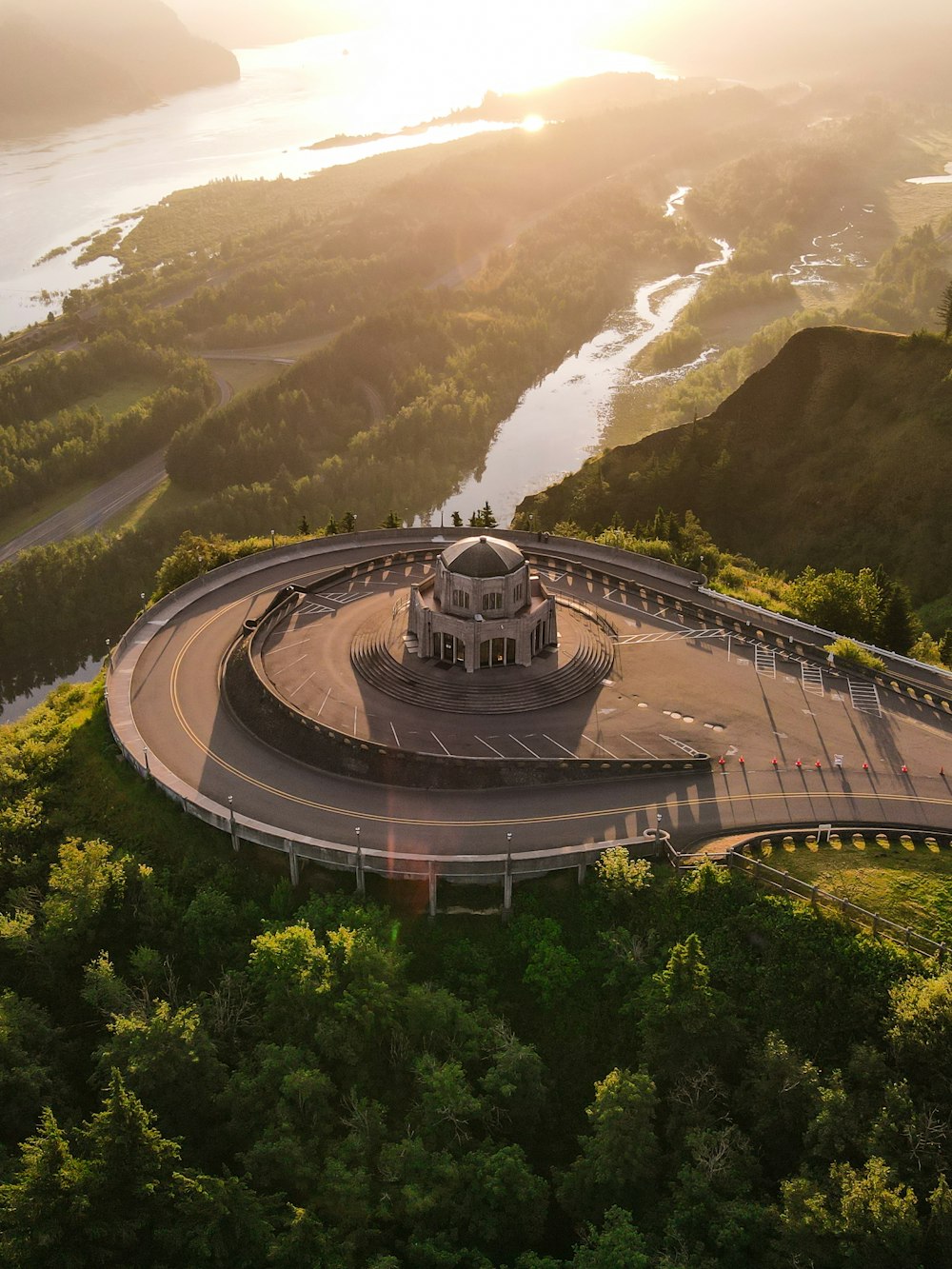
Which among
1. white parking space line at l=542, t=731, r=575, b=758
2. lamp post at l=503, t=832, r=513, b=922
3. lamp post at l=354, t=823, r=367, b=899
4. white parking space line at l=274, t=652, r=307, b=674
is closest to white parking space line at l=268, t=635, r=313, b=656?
white parking space line at l=274, t=652, r=307, b=674

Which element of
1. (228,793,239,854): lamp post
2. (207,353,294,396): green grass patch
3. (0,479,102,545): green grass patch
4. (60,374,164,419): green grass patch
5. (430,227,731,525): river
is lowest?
(430,227,731,525): river

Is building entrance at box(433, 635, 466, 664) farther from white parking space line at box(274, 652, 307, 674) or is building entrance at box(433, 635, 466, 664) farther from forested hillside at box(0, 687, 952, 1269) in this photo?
forested hillside at box(0, 687, 952, 1269)

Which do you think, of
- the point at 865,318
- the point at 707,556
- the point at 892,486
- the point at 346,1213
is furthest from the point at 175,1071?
the point at 865,318

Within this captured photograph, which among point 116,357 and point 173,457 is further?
point 116,357

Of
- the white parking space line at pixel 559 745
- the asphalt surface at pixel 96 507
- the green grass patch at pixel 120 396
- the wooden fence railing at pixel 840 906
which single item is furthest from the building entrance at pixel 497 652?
the green grass patch at pixel 120 396

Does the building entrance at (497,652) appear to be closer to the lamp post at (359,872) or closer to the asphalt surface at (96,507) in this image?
the lamp post at (359,872)

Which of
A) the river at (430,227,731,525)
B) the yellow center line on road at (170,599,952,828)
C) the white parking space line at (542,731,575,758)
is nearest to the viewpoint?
the yellow center line on road at (170,599,952,828)

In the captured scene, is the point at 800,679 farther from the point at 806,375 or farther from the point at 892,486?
the point at 806,375

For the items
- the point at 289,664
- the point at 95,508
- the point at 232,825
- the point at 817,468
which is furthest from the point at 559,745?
the point at 95,508
